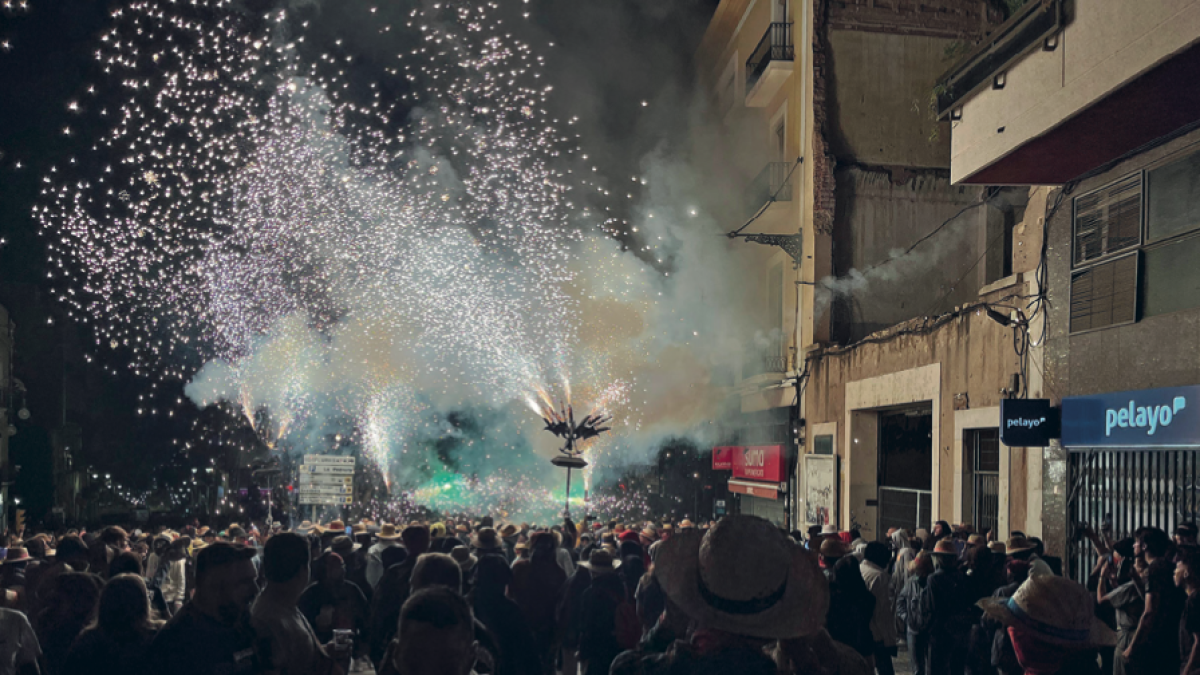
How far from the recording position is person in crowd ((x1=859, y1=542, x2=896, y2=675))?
801 cm

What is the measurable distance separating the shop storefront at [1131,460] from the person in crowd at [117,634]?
27.6 feet

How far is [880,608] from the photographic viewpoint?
8094mm

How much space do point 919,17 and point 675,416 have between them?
12166mm

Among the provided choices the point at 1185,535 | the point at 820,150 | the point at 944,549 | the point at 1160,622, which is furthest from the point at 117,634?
the point at 820,150

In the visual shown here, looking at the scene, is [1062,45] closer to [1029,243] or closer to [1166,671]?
[1029,243]

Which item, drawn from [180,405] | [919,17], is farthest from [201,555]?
[180,405]

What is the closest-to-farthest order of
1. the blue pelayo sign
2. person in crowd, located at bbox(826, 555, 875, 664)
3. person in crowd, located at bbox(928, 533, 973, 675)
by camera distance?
person in crowd, located at bbox(826, 555, 875, 664)
person in crowd, located at bbox(928, 533, 973, 675)
the blue pelayo sign

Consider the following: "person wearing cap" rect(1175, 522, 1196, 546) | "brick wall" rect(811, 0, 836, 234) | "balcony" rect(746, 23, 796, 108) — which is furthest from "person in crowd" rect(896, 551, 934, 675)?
"balcony" rect(746, 23, 796, 108)

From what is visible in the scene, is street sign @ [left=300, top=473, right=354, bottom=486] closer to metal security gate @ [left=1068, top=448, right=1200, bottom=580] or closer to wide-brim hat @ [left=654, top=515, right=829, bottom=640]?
metal security gate @ [left=1068, top=448, right=1200, bottom=580]

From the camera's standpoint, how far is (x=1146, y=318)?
10.5 m

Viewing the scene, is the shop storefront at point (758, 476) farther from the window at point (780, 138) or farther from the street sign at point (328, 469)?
the street sign at point (328, 469)

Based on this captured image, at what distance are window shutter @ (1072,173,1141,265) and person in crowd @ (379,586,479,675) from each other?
30.9 ft

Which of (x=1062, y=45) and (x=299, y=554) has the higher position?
(x=1062, y=45)

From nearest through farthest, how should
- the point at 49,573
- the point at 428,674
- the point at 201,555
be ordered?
the point at 428,674 → the point at 201,555 → the point at 49,573
